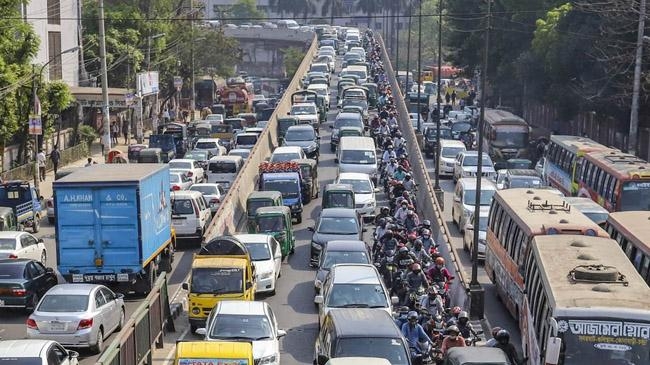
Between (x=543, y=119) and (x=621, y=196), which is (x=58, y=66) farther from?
(x=621, y=196)

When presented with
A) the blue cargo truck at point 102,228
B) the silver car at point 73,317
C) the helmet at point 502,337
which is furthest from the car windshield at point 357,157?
the helmet at point 502,337

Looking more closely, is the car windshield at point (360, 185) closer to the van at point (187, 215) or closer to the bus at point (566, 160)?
the van at point (187, 215)

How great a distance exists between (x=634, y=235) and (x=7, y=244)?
16.5 meters

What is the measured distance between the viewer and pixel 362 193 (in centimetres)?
4116

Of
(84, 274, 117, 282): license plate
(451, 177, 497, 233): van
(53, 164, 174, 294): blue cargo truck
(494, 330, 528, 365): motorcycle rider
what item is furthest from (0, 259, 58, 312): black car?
(451, 177, 497, 233): van

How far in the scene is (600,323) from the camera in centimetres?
1753

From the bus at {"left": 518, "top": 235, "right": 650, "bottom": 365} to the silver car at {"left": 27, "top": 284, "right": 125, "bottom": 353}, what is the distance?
8610 mm

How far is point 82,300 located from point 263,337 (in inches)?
164

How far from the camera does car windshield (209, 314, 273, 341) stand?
21.9 m

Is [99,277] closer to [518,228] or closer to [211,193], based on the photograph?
[518,228]

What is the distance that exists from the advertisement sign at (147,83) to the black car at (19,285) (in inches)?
1700

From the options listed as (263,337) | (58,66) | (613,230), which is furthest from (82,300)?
(58,66)

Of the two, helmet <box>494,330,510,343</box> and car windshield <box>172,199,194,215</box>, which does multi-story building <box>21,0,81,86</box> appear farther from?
helmet <box>494,330,510,343</box>

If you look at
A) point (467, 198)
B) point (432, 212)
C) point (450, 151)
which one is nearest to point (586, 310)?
point (432, 212)
